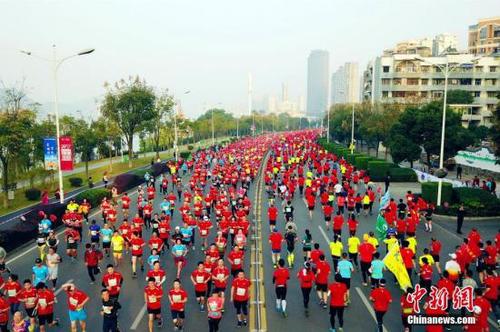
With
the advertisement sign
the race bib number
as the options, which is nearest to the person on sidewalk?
the race bib number

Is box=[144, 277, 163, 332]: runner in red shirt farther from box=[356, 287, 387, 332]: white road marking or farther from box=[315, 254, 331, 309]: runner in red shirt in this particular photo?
box=[356, 287, 387, 332]: white road marking

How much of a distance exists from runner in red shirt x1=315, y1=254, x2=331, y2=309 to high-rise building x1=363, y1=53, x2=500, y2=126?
73.3 metres

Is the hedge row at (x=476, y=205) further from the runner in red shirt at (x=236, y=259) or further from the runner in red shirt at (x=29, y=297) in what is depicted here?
the runner in red shirt at (x=29, y=297)

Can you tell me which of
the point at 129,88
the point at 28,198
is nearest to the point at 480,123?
the point at 129,88

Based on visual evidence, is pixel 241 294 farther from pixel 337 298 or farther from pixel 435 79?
pixel 435 79

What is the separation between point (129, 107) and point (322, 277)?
44.8m

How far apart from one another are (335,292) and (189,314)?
3866mm

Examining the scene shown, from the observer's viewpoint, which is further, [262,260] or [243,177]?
[243,177]

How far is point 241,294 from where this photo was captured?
10.0m

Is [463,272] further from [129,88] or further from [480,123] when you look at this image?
[480,123]

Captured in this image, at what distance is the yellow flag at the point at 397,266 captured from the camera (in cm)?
1194

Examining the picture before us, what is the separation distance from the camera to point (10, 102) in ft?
101

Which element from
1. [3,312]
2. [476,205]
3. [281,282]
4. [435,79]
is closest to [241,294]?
[281,282]

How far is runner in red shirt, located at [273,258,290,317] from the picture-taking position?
10.5 m
